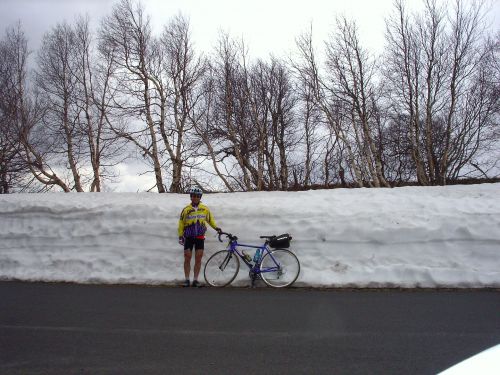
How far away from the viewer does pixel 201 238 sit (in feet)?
34.0

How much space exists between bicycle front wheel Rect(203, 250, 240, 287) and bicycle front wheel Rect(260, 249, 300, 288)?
68 centimetres

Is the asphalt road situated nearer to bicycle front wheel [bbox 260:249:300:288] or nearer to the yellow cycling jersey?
bicycle front wheel [bbox 260:249:300:288]

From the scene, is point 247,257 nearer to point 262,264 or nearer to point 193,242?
point 262,264

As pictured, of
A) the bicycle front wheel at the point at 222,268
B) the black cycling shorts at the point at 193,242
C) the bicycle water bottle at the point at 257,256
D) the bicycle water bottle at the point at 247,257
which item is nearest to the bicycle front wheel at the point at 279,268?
the bicycle water bottle at the point at 257,256

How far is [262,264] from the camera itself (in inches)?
398

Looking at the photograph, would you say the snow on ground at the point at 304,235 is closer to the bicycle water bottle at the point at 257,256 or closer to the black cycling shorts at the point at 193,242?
the bicycle water bottle at the point at 257,256

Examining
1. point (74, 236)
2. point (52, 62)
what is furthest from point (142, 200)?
point (52, 62)

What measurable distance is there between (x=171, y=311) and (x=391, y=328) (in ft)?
10.8

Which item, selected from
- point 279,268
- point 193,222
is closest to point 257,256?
point 279,268

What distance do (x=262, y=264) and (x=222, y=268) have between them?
953 millimetres

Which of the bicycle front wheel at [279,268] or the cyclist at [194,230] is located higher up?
the cyclist at [194,230]

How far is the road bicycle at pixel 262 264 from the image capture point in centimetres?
1002

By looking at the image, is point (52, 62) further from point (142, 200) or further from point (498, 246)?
point (498, 246)

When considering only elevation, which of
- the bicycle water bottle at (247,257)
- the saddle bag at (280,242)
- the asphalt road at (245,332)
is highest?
the saddle bag at (280,242)
